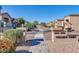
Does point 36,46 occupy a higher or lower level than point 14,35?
lower

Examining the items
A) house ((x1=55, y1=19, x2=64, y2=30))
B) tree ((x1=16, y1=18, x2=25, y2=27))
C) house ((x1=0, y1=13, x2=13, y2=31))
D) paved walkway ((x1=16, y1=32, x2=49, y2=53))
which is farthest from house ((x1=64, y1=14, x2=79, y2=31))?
house ((x1=0, y1=13, x2=13, y2=31))

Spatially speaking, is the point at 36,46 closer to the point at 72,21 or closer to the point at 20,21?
the point at 20,21

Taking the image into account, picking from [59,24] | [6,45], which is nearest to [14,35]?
[6,45]

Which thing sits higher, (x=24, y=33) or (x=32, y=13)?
(x=32, y=13)

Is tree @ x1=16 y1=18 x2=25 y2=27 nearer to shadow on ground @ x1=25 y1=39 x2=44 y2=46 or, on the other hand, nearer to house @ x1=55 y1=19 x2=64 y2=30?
shadow on ground @ x1=25 y1=39 x2=44 y2=46

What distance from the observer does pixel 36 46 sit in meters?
4.43

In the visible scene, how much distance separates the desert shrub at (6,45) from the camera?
4.36m

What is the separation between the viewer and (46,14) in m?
4.43

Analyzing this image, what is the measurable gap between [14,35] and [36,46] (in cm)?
35

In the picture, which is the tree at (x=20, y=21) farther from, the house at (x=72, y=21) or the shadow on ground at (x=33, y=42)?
the house at (x=72, y=21)
